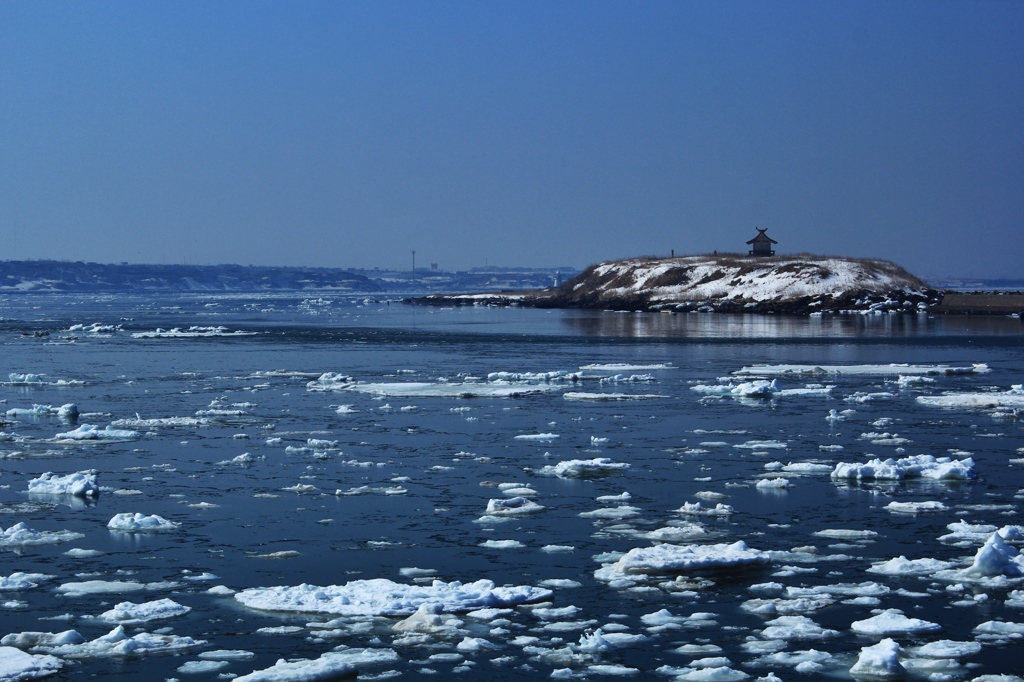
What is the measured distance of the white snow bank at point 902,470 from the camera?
15656mm

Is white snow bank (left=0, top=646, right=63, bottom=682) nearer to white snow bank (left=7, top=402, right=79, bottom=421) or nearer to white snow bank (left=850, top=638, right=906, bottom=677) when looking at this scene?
white snow bank (left=850, top=638, right=906, bottom=677)

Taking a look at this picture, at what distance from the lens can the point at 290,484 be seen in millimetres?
15719

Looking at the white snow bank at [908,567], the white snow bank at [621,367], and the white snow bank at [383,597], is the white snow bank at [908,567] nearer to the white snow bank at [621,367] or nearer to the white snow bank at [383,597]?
the white snow bank at [383,597]

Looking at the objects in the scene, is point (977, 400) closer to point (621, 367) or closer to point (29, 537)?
point (621, 367)

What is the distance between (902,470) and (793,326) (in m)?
44.9

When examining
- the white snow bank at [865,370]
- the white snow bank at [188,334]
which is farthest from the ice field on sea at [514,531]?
the white snow bank at [188,334]

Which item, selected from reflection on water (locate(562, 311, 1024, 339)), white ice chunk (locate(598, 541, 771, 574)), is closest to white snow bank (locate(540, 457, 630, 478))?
white ice chunk (locate(598, 541, 771, 574))

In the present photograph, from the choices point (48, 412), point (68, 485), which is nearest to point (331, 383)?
point (48, 412)

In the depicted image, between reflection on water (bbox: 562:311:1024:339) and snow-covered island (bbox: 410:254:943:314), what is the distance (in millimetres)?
7315

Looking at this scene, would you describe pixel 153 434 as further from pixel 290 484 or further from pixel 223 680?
pixel 223 680

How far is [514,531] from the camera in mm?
12953

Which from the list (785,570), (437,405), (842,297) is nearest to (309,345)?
(437,405)

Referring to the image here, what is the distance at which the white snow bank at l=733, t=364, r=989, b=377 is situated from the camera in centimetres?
3075

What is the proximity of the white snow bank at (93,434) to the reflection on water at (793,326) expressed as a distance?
3314 cm
